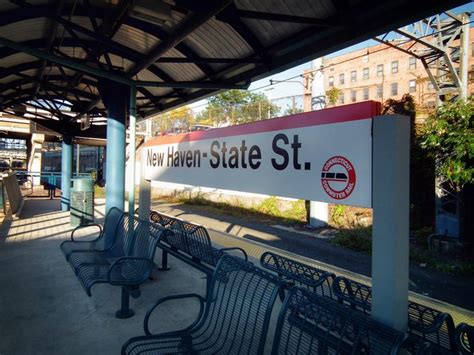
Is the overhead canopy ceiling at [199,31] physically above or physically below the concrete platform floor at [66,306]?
above

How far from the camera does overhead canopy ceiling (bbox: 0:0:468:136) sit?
3074 mm

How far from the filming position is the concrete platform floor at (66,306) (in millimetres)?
3166

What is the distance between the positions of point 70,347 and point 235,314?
1539mm

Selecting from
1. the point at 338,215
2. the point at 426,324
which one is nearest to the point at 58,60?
the point at 426,324

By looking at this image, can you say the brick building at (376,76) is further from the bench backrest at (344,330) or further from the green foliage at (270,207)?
the bench backrest at (344,330)

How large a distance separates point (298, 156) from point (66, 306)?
3.09m

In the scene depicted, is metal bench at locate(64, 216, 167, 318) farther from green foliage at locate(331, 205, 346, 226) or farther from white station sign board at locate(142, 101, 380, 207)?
green foliage at locate(331, 205, 346, 226)

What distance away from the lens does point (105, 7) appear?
3.80 meters

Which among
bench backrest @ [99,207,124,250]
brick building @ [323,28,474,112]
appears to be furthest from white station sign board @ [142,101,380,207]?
brick building @ [323,28,474,112]

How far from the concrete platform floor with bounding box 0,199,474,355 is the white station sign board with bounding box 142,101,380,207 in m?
1.51

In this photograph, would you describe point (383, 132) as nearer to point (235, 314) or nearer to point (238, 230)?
point (235, 314)

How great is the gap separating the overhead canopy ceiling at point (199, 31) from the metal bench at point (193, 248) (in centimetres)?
205

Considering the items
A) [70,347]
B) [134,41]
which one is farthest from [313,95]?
[70,347]

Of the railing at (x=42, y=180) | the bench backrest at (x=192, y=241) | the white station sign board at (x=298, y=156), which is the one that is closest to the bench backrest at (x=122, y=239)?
the bench backrest at (x=192, y=241)
